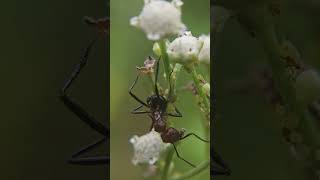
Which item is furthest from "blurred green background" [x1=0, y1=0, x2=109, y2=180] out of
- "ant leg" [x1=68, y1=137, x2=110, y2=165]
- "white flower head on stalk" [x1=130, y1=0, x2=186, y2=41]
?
"white flower head on stalk" [x1=130, y1=0, x2=186, y2=41]

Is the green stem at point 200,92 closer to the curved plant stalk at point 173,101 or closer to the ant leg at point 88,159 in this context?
the curved plant stalk at point 173,101

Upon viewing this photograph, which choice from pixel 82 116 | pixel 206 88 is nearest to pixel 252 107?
pixel 206 88

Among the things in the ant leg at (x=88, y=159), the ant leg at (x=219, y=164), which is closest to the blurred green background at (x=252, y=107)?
the ant leg at (x=219, y=164)

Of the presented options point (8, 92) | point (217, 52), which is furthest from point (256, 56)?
point (8, 92)

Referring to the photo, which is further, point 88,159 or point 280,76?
point 88,159

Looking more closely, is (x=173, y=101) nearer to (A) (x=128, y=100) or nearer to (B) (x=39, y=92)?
(A) (x=128, y=100)
